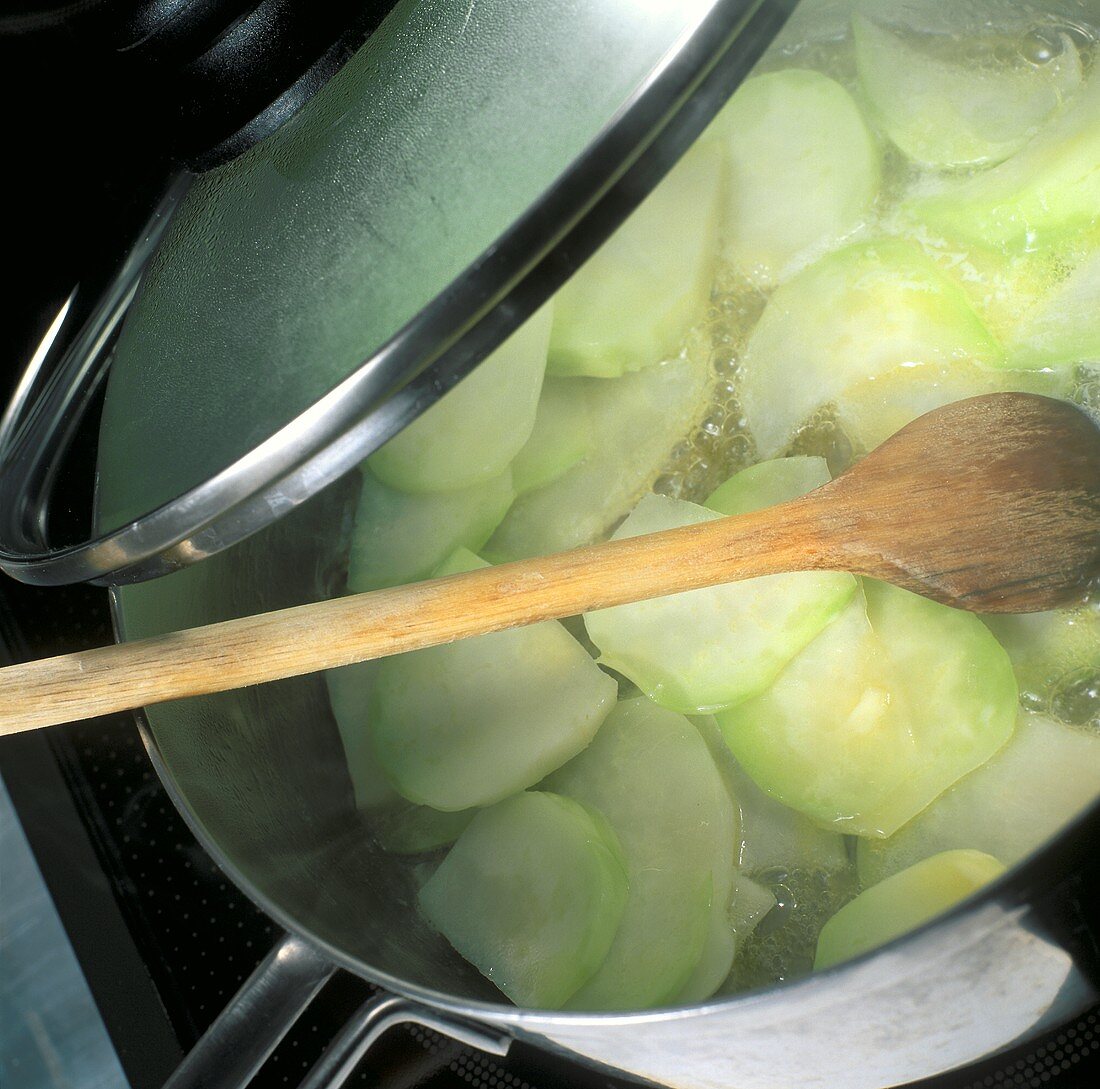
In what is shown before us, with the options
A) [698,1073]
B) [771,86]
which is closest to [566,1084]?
[698,1073]

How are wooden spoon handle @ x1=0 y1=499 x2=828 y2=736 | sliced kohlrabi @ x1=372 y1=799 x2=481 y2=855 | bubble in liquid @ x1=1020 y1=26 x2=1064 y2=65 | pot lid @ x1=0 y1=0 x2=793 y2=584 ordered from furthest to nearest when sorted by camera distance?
bubble in liquid @ x1=1020 y1=26 x2=1064 y2=65 < sliced kohlrabi @ x1=372 y1=799 x2=481 y2=855 < wooden spoon handle @ x1=0 y1=499 x2=828 y2=736 < pot lid @ x1=0 y1=0 x2=793 y2=584

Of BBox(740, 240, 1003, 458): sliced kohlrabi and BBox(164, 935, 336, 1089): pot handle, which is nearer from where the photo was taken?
BBox(164, 935, 336, 1089): pot handle

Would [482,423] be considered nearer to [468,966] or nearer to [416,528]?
[416,528]

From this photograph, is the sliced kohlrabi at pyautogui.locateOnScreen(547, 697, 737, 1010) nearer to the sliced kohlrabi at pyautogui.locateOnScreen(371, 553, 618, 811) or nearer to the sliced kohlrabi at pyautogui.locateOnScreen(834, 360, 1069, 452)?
the sliced kohlrabi at pyautogui.locateOnScreen(371, 553, 618, 811)

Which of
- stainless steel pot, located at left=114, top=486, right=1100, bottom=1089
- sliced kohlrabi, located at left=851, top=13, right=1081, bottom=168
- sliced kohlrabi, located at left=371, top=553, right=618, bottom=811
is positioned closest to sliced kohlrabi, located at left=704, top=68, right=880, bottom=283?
sliced kohlrabi, located at left=851, top=13, right=1081, bottom=168

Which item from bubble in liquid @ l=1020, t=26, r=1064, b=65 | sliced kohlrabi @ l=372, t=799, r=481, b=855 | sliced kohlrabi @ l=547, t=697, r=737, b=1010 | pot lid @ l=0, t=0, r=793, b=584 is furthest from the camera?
bubble in liquid @ l=1020, t=26, r=1064, b=65

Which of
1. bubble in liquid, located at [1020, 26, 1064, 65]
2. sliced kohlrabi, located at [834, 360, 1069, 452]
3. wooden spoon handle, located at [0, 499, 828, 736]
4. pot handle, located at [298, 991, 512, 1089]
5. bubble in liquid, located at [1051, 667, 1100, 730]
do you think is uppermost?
bubble in liquid, located at [1020, 26, 1064, 65]
